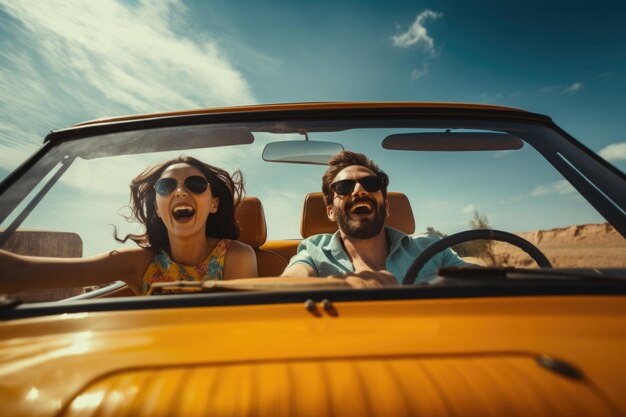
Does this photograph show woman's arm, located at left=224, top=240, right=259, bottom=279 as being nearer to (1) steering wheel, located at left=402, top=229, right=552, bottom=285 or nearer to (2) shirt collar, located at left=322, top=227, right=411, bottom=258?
Answer: (2) shirt collar, located at left=322, top=227, right=411, bottom=258

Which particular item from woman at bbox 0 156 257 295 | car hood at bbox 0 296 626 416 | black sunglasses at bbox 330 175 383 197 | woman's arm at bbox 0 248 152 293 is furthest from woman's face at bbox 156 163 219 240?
car hood at bbox 0 296 626 416

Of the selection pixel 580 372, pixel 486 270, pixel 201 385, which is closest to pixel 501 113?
pixel 486 270

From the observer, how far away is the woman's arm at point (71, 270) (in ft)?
4.21

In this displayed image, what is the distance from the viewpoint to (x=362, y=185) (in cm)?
213

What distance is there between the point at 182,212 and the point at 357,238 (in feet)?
3.63

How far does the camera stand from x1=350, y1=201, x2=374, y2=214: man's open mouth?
2.20 metres

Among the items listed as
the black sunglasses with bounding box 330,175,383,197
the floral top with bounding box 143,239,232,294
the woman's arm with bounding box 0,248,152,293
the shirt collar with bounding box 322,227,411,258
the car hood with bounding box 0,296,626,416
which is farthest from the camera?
the shirt collar with bounding box 322,227,411,258

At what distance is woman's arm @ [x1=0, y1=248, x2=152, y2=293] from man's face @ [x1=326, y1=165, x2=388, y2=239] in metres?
1.20

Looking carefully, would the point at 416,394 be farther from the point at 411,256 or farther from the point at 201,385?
the point at 411,256

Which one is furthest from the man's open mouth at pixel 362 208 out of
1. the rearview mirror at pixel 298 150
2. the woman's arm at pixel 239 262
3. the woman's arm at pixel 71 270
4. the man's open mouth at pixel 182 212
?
the woman's arm at pixel 71 270

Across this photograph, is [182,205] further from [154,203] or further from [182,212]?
[154,203]

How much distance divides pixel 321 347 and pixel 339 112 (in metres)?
1.01

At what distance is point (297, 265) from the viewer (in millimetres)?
2244

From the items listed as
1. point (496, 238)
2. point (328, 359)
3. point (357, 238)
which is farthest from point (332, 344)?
point (357, 238)
